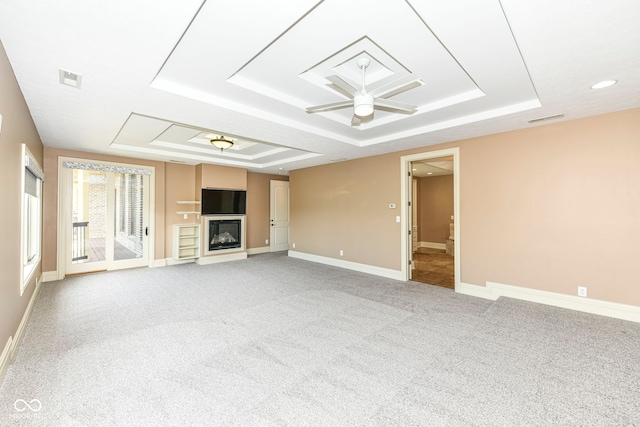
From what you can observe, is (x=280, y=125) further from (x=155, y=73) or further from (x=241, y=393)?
(x=241, y=393)

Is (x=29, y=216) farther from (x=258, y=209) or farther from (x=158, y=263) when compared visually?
(x=258, y=209)

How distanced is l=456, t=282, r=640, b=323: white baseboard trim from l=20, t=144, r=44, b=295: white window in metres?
5.89

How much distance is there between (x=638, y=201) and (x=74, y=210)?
8.98 meters

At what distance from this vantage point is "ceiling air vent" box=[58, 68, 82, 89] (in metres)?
2.36

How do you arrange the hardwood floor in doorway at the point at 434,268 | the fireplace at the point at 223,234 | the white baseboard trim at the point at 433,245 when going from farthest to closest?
the white baseboard trim at the point at 433,245
the fireplace at the point at 223,234
the hardwood floor in doorway at the point at 434,268

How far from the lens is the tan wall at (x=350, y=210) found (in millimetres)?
5562

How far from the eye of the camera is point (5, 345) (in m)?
2.25

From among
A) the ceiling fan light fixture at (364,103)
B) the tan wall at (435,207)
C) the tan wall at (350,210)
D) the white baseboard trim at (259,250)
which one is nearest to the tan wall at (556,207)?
the tan wall at (350,210)

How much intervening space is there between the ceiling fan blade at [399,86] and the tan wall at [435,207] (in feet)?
23.4

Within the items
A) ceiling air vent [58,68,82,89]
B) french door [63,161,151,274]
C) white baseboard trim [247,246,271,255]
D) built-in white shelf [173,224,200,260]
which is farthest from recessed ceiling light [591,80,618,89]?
white baseboard trim [247,246,271,255]

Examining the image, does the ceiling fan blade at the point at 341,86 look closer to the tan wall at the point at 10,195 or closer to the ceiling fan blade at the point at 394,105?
the ceiling fan blade at the point at 394,105

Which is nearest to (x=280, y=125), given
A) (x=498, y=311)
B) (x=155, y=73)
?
(x=155, y=73)

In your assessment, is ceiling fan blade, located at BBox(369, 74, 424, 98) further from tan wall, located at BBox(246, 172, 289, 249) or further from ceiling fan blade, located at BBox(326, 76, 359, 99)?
tan wall, located at BBox(246, 172, 289, 249)

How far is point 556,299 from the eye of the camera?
3682mm
